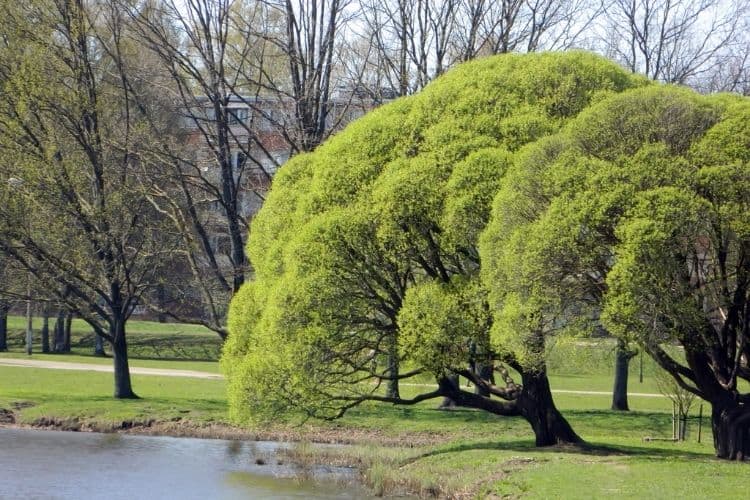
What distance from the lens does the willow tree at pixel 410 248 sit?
22125 millimetres

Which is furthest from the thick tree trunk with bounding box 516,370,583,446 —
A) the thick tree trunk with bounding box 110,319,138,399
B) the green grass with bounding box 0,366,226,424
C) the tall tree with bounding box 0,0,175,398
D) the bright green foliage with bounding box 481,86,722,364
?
the thick tree trunk with bounding box 110,319,138,399

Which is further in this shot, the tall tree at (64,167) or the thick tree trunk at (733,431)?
the tall tree at (64,167)

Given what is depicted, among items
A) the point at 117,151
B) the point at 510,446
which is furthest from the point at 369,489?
the point at 117,151

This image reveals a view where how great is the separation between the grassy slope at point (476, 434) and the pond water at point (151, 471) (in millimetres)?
1220

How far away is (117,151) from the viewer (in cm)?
3778

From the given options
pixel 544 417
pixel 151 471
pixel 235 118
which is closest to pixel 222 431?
pixel 151 471

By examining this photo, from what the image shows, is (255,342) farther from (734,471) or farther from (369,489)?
(734,471)

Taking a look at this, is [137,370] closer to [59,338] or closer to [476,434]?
[59,338]

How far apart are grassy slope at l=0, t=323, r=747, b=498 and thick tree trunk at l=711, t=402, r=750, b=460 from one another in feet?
1.83

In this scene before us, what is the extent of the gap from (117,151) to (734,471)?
984 inches

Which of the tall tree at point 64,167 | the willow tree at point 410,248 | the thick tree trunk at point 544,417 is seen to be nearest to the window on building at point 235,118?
the tall tree at point 64,167

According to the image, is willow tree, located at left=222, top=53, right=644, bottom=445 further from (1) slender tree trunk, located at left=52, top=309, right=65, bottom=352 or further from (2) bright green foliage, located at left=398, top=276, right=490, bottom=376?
(1) slender tree trunk, located at left=52, top=309, right=65, bottom=352

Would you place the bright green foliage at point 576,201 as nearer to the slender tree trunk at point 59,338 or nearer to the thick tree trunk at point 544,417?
the thick tree trunk at point 544,417

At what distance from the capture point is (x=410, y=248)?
907 inches
